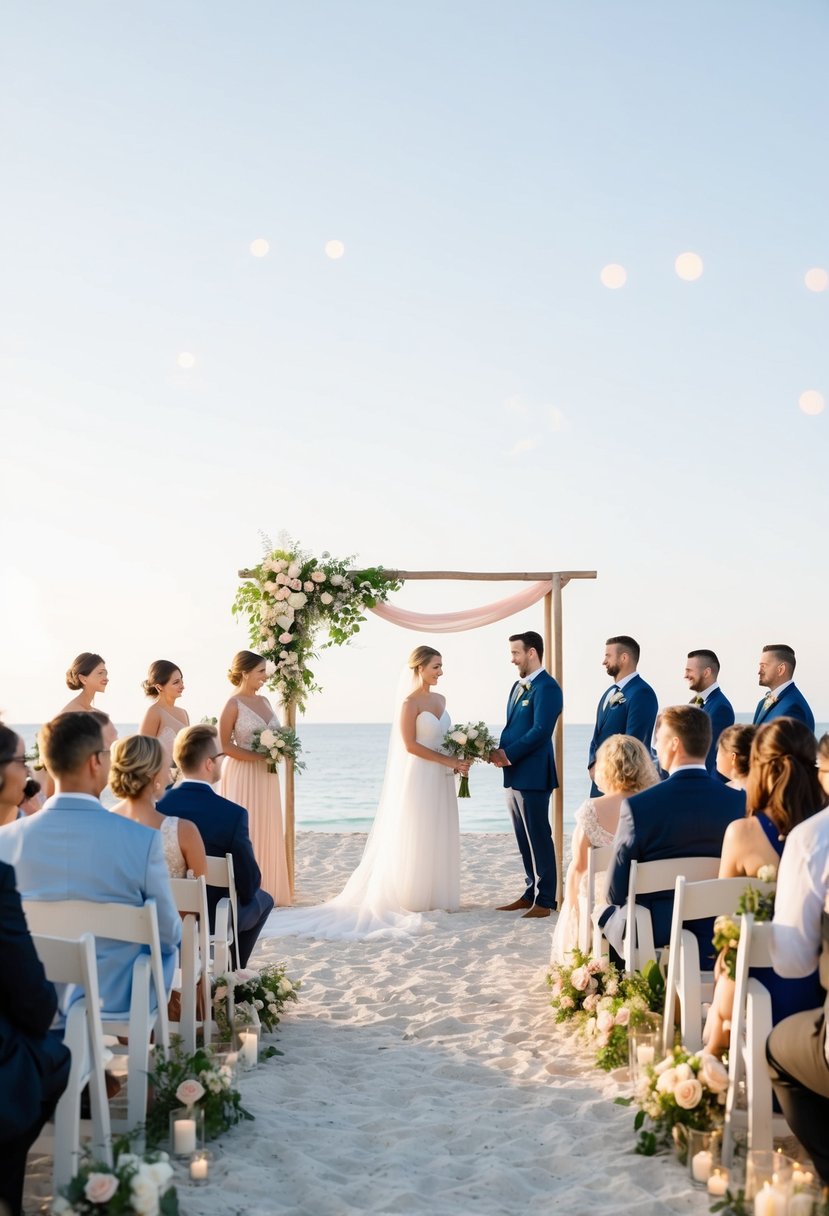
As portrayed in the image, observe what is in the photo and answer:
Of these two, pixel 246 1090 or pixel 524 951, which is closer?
pixel 246 1090

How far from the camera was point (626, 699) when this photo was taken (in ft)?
27.9

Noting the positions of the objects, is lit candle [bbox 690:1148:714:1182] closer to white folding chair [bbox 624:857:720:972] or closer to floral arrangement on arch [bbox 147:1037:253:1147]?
white folding chair [bbox 624:857:720:972]

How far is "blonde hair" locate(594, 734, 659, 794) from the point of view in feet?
18.4

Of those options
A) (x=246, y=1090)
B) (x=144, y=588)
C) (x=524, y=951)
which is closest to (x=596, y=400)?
(x=524, y=951)

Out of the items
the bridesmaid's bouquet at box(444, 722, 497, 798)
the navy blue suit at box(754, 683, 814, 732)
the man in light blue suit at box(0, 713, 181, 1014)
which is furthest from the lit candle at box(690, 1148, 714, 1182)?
the bridesmaid's bouquet at box(444, 722, 497, 798)

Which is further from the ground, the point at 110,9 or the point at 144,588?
the point at 110,9

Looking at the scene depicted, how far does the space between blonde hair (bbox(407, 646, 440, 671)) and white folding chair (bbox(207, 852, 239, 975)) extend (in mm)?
4122

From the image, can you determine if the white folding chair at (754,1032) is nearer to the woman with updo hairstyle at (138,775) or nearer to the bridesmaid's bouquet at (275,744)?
the woman with updo hairstyle at (138,775)

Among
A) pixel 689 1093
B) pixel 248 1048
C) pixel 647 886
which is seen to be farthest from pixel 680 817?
pixel 248 1048

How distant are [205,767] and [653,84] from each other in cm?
899

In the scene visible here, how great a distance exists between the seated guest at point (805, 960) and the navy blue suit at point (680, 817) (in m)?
1.61

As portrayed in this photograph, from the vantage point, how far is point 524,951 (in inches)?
299

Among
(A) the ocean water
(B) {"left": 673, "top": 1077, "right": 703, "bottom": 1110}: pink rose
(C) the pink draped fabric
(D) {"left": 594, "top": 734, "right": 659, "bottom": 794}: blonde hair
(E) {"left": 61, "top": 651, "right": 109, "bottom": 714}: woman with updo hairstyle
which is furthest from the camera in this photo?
(A) the ocean water

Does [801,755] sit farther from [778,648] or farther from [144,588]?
[144,588]
